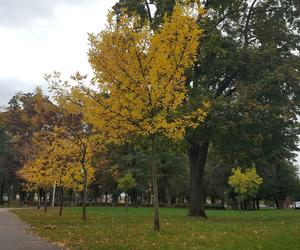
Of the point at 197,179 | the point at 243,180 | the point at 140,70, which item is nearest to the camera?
the point at 140,70

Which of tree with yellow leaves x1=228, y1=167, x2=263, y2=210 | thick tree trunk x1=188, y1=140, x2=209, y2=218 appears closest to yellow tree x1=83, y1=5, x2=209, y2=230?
thick tree trunk x1=188, y1=140, x2=209, y2=218

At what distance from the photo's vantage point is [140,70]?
14914 mm

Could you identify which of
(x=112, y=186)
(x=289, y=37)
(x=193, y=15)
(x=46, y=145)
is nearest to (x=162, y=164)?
(x=112, y=186)

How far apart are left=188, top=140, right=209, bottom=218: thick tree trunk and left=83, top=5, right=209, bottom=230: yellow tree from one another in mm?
13635

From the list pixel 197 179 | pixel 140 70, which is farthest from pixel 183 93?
pixel 197 179

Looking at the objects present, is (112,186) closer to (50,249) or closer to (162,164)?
(162,164)

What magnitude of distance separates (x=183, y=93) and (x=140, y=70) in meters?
1.65

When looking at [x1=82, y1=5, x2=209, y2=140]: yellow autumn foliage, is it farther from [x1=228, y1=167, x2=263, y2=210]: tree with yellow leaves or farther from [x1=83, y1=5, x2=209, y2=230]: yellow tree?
[x1=228, y1=167, x2=263, y2=210]: tree with yellow leaves

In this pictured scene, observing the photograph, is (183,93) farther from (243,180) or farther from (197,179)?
(243,180)

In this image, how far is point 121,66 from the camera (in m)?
14.9

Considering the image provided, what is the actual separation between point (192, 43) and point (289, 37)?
1466 cm

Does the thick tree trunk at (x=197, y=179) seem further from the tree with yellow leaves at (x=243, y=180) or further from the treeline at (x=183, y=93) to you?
the tree with yellow leaves at (x=243, y=180)

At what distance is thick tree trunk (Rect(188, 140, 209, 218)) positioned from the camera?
28438 millimetres

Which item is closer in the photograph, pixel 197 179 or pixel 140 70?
pixel 140 70
